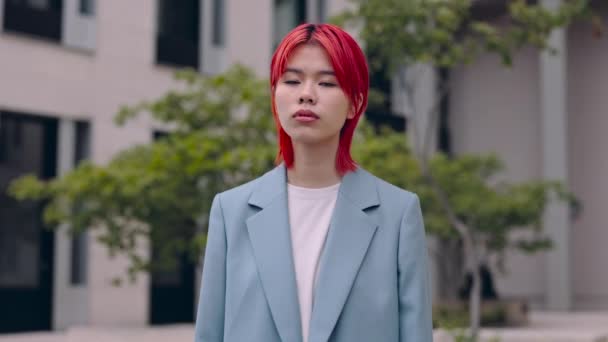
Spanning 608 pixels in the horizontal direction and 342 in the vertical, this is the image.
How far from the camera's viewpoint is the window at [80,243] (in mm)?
16656

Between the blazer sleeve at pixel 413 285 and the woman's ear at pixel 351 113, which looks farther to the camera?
the woman's ear at pixel 351 113

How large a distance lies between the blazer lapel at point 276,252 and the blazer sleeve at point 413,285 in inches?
12.8

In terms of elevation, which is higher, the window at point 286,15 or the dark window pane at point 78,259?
the window at point 286,15

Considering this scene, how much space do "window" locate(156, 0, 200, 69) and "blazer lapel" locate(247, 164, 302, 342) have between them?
15680 mm

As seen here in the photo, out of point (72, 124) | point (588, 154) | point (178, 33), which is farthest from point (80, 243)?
point (588, 154)

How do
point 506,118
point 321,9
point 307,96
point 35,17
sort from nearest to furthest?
point 307,96 → point 35,17 → point 321,9 → point 506,118

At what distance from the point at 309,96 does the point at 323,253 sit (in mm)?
493

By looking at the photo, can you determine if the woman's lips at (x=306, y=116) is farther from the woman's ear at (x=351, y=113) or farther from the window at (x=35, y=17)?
the window at (x=35, y=17)

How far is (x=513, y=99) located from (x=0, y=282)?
62.8 feet

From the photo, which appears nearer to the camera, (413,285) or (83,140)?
(413,285)

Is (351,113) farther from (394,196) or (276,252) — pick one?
(276,252)

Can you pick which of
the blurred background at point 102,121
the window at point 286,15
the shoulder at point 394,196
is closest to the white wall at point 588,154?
the blurred background at point 102,121

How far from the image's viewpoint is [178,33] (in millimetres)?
18859

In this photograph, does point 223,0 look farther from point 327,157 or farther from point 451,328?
point 327,157
